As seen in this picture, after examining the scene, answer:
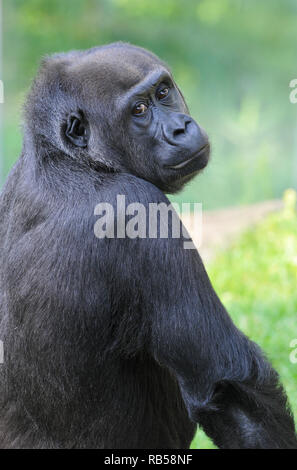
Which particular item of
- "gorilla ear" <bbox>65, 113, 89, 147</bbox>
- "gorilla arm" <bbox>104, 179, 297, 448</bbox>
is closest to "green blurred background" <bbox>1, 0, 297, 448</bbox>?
"gorilla ear" <bbox>65, 113, 89, 147</bbox>

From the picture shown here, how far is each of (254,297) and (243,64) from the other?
639 centimetres

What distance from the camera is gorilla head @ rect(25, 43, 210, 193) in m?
3.46

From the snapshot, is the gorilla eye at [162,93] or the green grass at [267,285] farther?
the green grass at [267,285]

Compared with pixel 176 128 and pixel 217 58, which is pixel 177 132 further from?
pixel 217 58

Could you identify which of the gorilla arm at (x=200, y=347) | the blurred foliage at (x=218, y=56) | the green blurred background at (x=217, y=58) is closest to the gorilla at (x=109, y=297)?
the gorilla arm at (x=200, y=347)

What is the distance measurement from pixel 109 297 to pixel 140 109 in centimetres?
105

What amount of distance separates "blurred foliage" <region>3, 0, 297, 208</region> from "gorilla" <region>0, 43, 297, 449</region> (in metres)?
7.26

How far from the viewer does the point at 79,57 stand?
3.66 m

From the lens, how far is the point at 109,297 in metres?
3.12

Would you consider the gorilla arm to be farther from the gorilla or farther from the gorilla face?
the gorilla face

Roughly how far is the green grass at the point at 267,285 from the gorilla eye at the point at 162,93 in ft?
7.59

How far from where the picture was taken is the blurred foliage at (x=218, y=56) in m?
11.0

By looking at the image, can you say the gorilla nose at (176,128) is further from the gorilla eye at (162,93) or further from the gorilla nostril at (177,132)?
the gorilla eye at (162,93)

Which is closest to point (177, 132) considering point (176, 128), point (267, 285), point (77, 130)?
point (176, 128)
